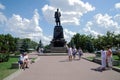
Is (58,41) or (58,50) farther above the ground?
(58,41)

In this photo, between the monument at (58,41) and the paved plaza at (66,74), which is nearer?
the paved plaza at (66,74)

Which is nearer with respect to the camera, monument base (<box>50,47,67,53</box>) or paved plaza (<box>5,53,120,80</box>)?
paved plaza (<box>5,53,120,80</box>)

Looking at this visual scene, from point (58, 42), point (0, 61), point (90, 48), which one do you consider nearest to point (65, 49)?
point (58, 42)

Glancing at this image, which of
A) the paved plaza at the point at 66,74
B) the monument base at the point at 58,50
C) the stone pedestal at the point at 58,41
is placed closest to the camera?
the paved plaza at the point at 66,74

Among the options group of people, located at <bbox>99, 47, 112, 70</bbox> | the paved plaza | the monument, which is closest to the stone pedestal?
the monument

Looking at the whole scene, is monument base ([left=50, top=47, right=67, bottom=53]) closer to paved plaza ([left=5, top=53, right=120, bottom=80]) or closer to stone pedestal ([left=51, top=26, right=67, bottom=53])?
stone pedestal ([left=51, top=26, right=67, bottom=53])

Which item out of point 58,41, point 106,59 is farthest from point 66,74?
point 58,41

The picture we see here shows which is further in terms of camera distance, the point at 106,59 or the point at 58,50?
the point at 58,50

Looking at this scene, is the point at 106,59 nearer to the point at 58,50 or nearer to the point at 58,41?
the point at 58,50

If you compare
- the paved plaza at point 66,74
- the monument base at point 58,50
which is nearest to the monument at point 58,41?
the monument base at point 58,50

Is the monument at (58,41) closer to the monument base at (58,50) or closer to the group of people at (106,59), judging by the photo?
the monument base at (58,50)

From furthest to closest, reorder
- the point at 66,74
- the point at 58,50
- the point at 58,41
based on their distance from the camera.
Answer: the point at 58,41 < the point at 58,50 < the point at 66,74

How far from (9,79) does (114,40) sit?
80.8 meters

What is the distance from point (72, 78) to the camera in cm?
1371
